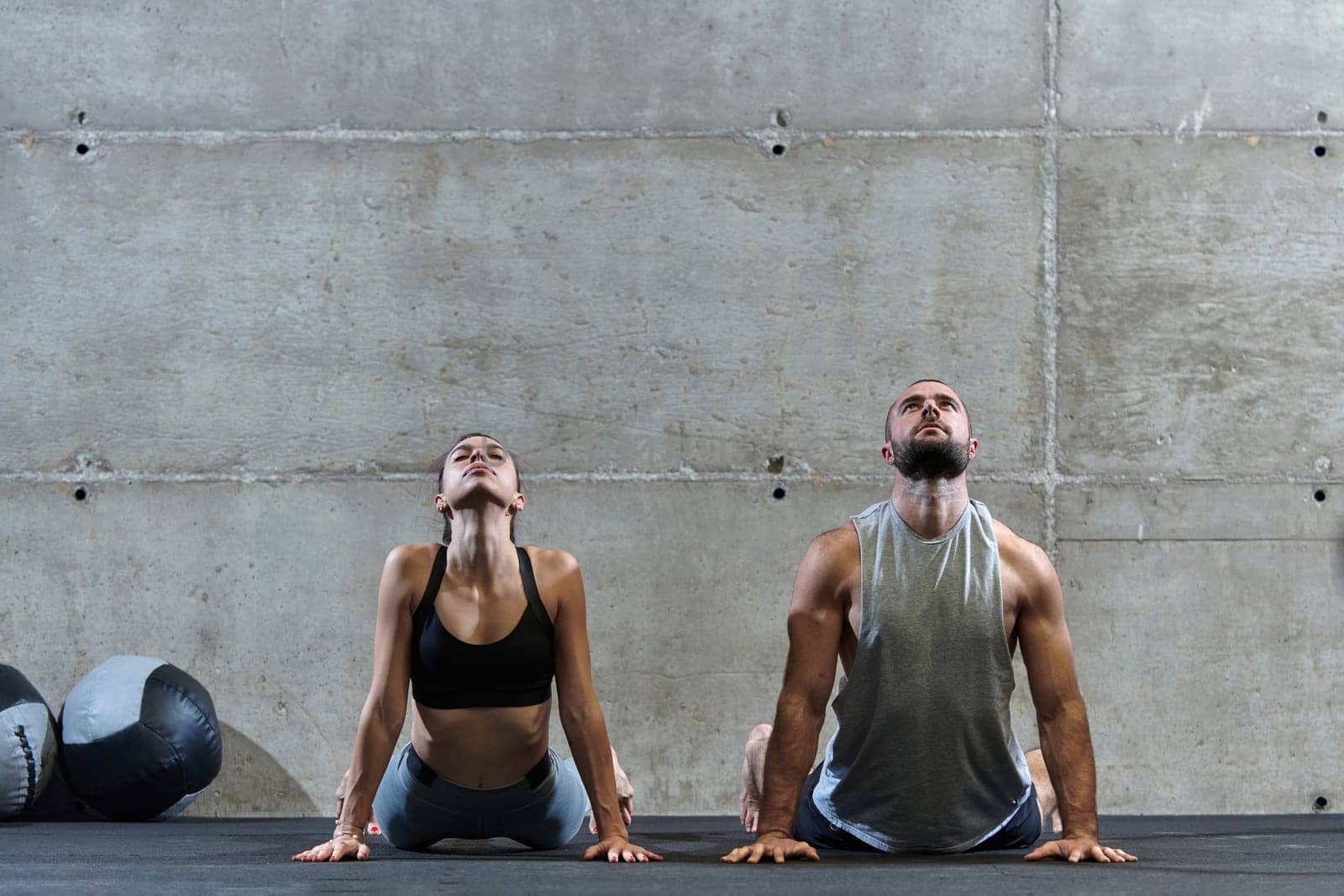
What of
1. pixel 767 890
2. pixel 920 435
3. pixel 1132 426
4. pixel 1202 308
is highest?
pixel 1202 308

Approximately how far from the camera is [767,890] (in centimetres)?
232

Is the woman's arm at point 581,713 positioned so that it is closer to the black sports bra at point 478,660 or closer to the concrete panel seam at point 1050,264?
the black sports bra at point 478,660

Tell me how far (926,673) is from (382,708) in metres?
1.21

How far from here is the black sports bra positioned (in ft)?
10.0

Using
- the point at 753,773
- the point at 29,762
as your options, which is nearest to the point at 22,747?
the point at 29,762

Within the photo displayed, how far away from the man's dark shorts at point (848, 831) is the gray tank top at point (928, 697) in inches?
1.3

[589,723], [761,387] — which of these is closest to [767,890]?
[589,723]

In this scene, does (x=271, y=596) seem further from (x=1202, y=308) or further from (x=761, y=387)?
(x=1202, y=308)

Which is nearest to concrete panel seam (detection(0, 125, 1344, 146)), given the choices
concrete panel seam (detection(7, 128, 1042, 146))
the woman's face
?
Answer: concrete panel seam (detection(7, 128, 1042, 146))

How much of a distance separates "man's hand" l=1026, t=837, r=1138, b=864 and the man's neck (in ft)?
2.25

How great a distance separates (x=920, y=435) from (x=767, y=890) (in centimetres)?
105

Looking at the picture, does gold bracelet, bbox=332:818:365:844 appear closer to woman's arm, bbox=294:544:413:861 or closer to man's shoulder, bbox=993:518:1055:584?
woman's arm, bbox=294:544:413:861

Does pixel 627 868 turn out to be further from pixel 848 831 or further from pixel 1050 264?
pixel 1050 264

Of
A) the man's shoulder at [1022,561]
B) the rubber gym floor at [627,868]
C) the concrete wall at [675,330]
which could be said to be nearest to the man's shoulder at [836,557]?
the man's shoulder at [1022,561]
